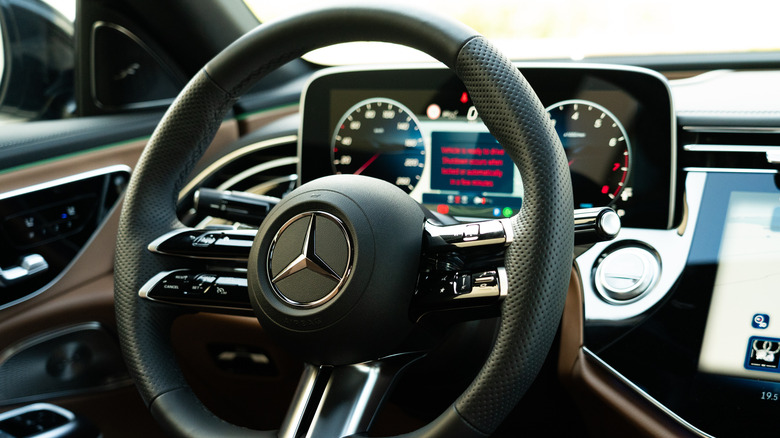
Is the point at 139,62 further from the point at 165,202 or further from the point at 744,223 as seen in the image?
the point at 744,223

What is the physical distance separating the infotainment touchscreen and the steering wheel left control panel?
123 centimetres

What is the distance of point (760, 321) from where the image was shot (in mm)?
1108

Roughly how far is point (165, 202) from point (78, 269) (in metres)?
0.58

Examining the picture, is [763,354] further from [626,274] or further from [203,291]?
[203,291]

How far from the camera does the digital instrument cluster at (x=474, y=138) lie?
1.25m

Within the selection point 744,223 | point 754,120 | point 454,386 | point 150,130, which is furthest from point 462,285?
point 150,130

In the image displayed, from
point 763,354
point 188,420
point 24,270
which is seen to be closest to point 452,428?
point 188,420

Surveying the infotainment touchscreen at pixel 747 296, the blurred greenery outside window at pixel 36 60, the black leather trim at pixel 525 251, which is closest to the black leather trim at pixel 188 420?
the black leather trim at pixel 525 251

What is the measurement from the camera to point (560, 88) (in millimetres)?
1303

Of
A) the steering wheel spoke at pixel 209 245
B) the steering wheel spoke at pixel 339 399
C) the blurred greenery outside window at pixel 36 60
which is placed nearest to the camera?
the steering wheel spoke at pixel 339 399

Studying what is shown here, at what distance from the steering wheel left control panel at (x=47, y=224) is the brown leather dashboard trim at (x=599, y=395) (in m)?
1.01

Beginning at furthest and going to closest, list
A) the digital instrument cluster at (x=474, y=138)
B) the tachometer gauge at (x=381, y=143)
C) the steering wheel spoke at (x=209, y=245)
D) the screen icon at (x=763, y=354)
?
the tachometer gauge at (x=381, y=143)
the digital instrument cluster at (x=474, y=138)
the screen icon at (x=763, y=354)
the steering wheel spoke at (x=209, y=245)

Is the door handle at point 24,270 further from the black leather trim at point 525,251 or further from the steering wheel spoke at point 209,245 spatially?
the black leather trim at point 525,251

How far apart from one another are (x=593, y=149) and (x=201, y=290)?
762 millimetres
